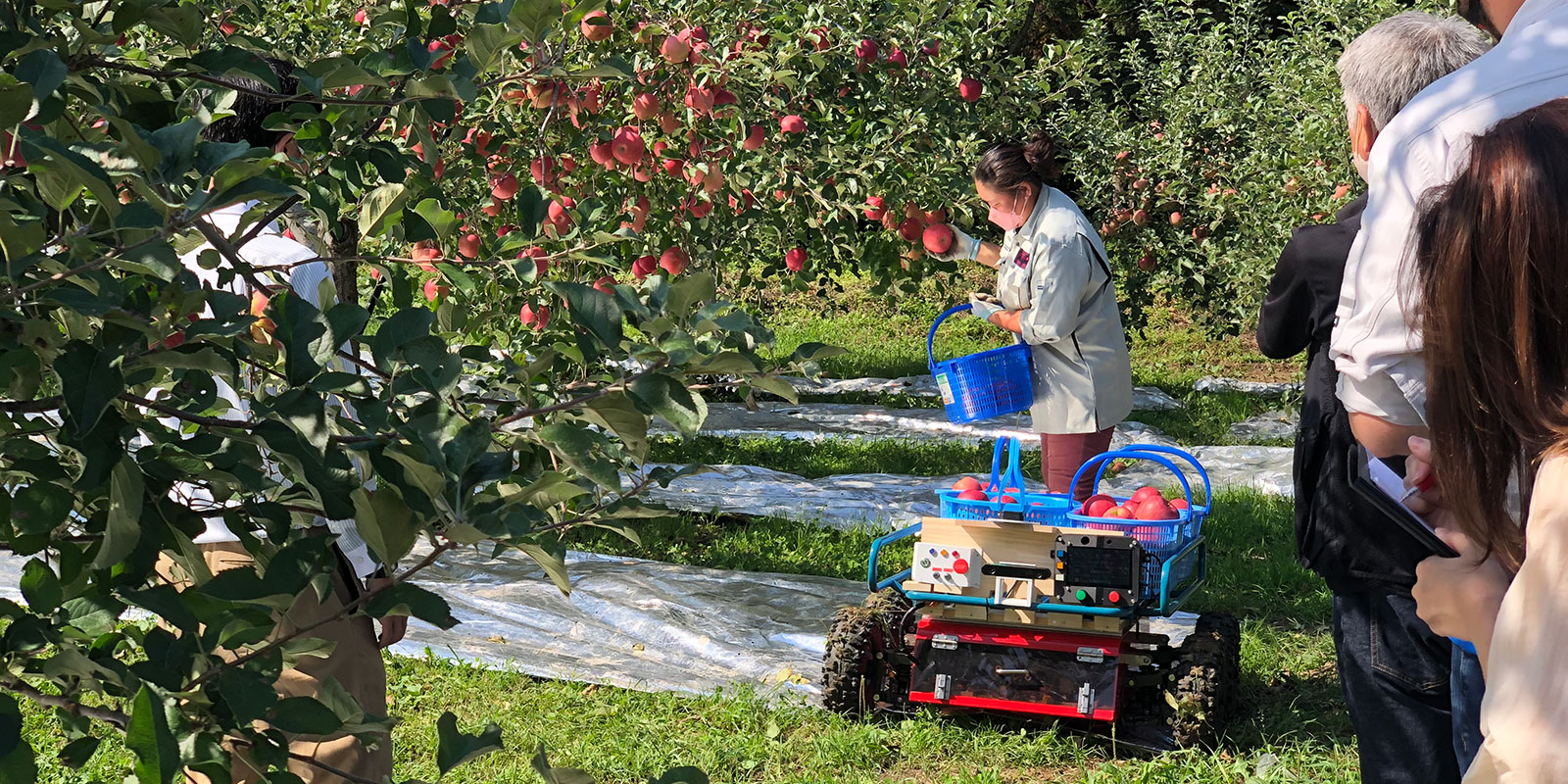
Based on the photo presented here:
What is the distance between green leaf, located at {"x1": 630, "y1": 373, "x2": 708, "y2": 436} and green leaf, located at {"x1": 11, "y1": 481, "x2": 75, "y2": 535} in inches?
15.9

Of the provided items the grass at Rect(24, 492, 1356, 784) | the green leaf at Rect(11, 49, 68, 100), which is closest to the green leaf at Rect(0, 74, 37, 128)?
the green leaf at Rect(11, 49, 68, 100)

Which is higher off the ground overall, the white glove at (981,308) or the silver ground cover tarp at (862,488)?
the white glove at (981,308)

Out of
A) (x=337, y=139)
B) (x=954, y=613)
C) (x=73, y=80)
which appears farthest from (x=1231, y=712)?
(x=73, y=80)

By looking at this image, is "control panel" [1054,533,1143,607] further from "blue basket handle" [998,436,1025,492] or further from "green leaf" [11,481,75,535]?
"green leaf" [11,481,75,535]

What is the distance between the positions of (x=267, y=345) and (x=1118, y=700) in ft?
7.60

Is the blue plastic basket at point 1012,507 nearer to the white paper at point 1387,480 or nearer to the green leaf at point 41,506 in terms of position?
the white paper at point 1387,480

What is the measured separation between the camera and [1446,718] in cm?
187

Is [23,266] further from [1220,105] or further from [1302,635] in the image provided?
[1220,105]

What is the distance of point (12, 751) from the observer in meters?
0.79

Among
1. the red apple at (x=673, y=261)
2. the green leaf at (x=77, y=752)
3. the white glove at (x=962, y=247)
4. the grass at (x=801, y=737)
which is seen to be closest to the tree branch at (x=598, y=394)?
the green leaf at (x=77, y=752)

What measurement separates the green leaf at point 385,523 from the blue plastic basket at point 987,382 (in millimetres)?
3035

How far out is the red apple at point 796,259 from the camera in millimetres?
4125

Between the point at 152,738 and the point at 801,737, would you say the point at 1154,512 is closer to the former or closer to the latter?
the point at 801,737

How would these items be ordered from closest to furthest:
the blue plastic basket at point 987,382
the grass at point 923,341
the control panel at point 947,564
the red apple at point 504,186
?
the control panel at point 947,564 → the red apple at point 504,186 → the blue plastic basket at point 987,382 → the grass at point 923,341
